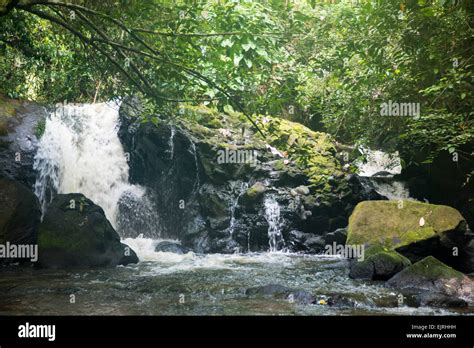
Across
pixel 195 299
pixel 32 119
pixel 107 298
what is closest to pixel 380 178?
pixel 195 299

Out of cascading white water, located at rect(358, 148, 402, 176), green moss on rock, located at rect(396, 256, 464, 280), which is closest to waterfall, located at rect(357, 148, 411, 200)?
cascading white water, located at rect(358, 148, 402, 176)

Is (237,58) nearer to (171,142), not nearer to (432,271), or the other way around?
(432,271)

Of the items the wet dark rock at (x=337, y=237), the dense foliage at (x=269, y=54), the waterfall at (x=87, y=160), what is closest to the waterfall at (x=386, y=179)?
the wet dark rock at (x=337, y=237)

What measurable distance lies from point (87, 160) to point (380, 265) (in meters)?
9.67

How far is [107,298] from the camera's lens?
727 cm

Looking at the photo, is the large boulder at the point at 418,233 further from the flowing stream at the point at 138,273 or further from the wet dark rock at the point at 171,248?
the wet dark rock at the point at 171,248

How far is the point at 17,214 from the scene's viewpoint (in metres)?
10.3

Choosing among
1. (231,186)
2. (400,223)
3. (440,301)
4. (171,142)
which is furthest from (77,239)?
(440,301)

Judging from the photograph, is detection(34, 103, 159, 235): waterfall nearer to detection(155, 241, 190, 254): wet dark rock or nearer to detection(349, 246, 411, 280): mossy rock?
detection(155, 241, 190, 254): wet dark rock

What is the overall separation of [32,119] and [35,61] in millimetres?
3699

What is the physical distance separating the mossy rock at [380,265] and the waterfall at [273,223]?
3767 millimetres

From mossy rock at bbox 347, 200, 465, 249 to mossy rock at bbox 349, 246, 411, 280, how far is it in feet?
2.38

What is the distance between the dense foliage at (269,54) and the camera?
21.1 ft
